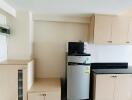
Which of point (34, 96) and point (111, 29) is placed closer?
point (34, 96)

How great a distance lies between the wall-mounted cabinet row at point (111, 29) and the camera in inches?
132

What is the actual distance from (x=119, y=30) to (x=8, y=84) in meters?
2.69

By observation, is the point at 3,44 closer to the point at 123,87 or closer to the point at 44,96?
the point at 44,96

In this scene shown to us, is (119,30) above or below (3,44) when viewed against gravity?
above

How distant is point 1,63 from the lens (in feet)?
8.81

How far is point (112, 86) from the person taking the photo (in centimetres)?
318

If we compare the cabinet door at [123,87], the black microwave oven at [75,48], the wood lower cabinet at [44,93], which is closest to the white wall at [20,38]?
the wood lower cabinet at [44,93]

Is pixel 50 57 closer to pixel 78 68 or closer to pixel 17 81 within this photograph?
pixel 78 68

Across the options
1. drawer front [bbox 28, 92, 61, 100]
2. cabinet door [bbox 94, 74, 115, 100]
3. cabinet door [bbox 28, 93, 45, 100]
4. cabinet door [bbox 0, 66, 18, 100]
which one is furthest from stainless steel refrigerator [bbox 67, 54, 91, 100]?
cabinet door [bbox 0, 66, 18, 100]

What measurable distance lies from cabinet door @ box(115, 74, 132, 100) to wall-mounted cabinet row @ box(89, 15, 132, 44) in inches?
32.5

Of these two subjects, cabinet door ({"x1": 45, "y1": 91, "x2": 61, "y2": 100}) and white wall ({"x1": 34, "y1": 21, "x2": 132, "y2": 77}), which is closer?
cabinet door ({"x1": 45, "y1": 91, "x2": 61, "y2": 100})

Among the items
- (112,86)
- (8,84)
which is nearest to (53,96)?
(8,84)

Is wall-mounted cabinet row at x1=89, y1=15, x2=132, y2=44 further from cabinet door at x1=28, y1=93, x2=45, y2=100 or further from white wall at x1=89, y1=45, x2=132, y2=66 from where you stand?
cabinet door at x1=28, y1=93, x2=45, y2=100

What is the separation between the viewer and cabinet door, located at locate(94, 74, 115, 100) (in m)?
3.15
